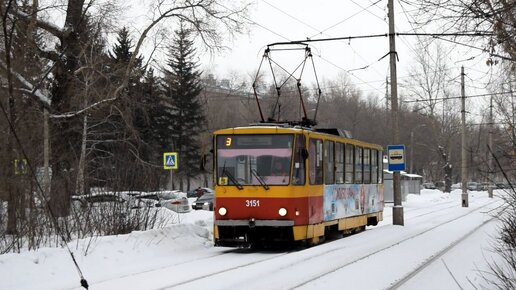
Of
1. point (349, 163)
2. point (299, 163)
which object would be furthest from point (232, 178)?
point (349, 163)

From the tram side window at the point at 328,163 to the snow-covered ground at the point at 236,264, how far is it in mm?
1712

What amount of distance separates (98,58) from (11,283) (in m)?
22.1

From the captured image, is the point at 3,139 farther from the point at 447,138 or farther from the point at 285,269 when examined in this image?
the point at 447,138

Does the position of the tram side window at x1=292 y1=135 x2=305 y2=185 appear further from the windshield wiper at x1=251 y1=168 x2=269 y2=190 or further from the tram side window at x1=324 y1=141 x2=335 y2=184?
the tram side window at x1=324 y1=141 x2=335 y2=184

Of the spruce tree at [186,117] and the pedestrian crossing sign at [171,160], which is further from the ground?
the spruce tree at [186,117]

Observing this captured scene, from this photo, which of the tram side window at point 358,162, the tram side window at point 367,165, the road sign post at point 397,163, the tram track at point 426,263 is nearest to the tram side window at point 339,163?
the tram side window at point 358,162

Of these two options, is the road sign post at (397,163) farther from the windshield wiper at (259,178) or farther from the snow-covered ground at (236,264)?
the windshield wiper at (259,178)

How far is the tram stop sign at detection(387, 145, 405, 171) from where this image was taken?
2405 cm

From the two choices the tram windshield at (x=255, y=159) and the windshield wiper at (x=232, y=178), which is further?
the windshield wiper at (x=232, y=178)

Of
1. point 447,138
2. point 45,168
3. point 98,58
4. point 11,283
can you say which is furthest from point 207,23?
point 447,138

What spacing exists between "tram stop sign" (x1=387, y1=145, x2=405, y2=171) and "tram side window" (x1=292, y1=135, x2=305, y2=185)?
368 inches

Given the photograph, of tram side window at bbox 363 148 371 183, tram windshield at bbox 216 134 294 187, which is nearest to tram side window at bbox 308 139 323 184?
tram windshield at bbox 216 134 294 187

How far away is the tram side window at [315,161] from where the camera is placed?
52.8 ft

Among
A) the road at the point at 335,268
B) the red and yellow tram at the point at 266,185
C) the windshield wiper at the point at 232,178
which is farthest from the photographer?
the windshield wiper at the point at 232,178
